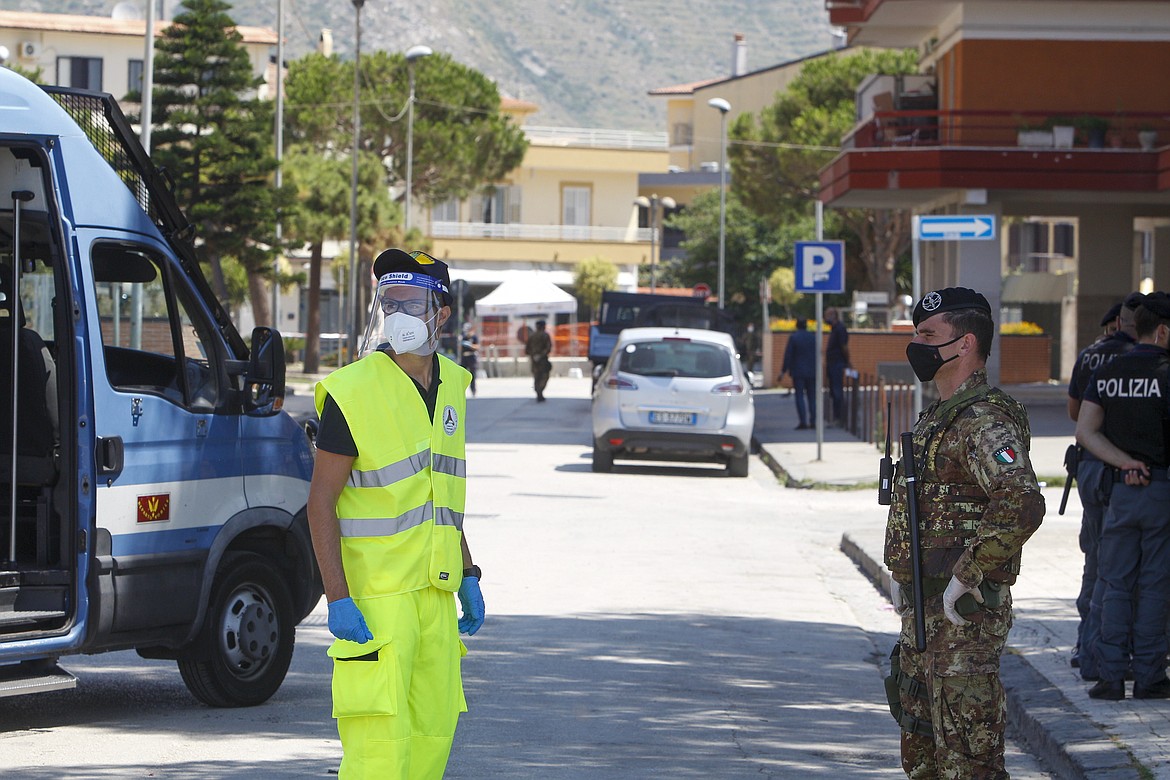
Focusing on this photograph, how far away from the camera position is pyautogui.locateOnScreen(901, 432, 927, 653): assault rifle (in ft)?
16.4

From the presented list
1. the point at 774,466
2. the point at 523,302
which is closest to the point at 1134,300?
the point at 774,466

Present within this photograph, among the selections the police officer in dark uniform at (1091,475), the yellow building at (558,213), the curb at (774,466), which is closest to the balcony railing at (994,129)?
the curb at (774,466)

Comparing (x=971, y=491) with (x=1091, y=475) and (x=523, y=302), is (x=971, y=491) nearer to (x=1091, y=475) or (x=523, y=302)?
(x=1091, y=475)

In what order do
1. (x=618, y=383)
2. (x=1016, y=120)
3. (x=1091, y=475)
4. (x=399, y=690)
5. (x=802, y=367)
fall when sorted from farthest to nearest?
(x=1016, y=120) → (x=802, y=367) → (x=618, y=383) → (x=1091, y=475) → (x=399, y=690)

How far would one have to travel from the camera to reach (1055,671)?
8492mm

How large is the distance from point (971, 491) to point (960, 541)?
0.15 metres

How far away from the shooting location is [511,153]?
224 ft

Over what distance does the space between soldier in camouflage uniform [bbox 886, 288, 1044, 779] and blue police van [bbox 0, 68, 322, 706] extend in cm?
333

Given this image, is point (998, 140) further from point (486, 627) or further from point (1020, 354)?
point (486, 627)

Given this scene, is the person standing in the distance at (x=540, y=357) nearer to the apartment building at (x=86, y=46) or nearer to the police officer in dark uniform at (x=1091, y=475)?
the police officer in dark uniform at (x=1091, y=475)

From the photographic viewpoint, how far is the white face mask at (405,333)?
4.89 meters

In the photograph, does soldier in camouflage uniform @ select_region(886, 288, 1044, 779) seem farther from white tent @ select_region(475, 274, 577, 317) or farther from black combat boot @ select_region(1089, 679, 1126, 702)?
white tent @ select_region(475, 274, 577, 317)

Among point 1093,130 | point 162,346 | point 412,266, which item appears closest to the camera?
point 412,266

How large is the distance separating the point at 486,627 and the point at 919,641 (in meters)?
5.21
